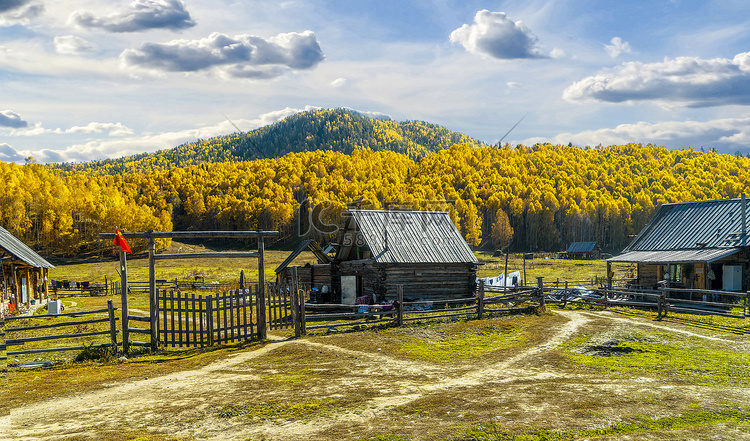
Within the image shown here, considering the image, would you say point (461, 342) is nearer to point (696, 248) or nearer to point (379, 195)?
point (696, 248)

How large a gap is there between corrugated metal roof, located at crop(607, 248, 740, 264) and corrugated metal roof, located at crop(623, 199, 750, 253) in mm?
731

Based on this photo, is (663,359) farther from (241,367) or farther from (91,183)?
Result: (91,183)

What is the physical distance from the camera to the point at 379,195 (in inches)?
6024

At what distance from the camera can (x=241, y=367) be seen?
43.7 feet

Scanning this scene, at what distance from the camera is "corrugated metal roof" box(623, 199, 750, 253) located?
31.8m

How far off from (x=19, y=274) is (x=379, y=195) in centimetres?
12532

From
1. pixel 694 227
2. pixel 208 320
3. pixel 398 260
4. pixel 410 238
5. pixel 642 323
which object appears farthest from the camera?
pixel 694 227

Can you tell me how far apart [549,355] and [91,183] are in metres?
146

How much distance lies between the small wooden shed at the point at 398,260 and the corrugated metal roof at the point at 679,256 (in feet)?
36.5

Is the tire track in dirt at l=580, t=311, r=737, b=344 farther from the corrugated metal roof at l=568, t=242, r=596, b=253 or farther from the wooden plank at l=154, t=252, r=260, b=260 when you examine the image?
the corrugated metal roof at l=568, t=242, r=596, b=253

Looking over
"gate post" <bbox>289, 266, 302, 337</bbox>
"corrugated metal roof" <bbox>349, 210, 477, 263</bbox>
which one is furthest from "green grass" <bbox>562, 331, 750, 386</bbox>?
"corrugated metal roof" <bbox>349, 210, 477, 263</bbox>

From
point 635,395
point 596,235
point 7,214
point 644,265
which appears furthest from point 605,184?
point 635,395

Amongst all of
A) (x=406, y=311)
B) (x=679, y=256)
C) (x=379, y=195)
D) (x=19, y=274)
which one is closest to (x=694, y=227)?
(x=679, y=256)

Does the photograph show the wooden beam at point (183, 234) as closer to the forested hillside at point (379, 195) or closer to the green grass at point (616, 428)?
the green grass at point (616, 428)
